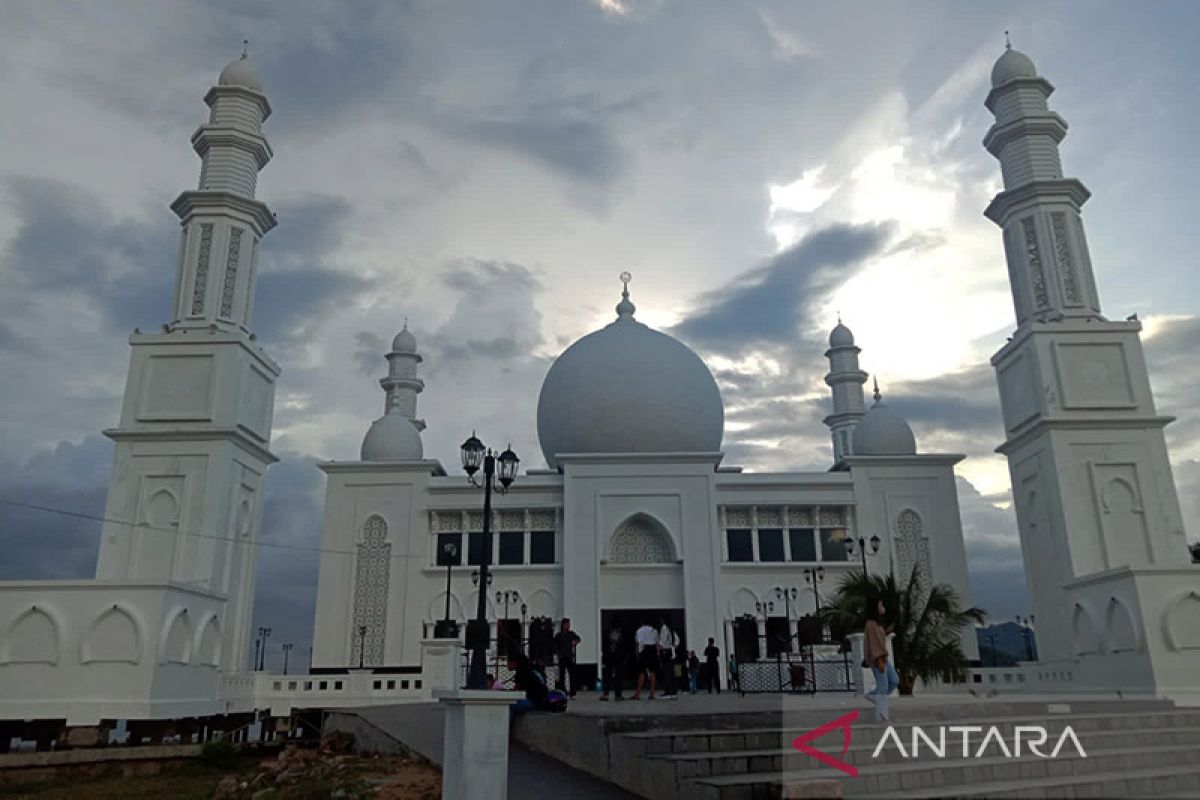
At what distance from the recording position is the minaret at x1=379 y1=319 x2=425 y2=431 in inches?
1398

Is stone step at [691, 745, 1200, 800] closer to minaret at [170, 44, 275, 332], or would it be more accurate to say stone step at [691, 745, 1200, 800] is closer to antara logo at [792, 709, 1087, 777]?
antara logo at [792, 709, 1087, 777]

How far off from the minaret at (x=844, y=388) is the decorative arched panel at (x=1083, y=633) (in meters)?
14.2

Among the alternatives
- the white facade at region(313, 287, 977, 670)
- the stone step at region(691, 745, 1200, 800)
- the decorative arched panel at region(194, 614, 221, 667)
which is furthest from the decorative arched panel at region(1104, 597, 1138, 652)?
the decorative arched panel at region(194, 614, 221, 667)

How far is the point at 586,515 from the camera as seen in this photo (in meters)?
27.8

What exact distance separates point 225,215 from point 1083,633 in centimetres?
2580

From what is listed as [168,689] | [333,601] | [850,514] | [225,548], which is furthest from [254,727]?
[850,514]

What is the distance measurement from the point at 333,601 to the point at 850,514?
18.0 metres

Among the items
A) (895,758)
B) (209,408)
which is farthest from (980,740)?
(209,408)

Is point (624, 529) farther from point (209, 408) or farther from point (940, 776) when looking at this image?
point (940, 776)

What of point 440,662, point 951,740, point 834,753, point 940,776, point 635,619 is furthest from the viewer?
point 635,619

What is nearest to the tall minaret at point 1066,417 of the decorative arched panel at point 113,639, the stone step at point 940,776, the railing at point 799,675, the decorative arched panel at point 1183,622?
the decorative arched panel at point 1183,622

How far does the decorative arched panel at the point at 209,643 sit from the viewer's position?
1911 centimetres

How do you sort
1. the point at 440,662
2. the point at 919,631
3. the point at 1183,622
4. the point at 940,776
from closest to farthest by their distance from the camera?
1. the point at 940,776
2. the point at 919,631
3. the point at 1183,622
4. the point at 440,662

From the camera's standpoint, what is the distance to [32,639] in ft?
56.3
